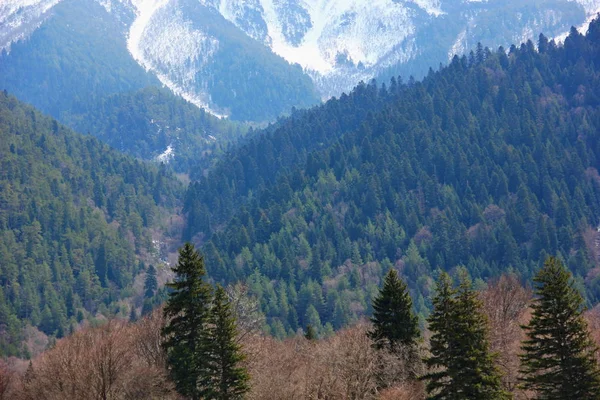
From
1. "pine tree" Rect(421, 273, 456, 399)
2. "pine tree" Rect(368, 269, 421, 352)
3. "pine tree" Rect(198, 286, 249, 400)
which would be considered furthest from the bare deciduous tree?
"pine tree" Rect(198, 286, 249, 400)

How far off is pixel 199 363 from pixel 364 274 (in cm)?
14259

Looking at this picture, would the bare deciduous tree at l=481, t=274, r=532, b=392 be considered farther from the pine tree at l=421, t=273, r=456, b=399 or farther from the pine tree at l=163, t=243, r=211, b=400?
the pine tree at l=163, t=243, r=211, b=400

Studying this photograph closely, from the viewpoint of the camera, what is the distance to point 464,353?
47250 millimetres

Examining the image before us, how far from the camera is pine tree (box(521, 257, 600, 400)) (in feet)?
145

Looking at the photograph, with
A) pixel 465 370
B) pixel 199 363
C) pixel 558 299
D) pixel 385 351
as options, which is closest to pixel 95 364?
pixel 199 363

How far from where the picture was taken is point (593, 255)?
7431 inches

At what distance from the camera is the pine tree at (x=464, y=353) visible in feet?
152

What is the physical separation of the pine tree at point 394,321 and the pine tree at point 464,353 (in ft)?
36.3

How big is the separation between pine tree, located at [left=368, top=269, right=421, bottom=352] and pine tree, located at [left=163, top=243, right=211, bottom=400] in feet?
44.9

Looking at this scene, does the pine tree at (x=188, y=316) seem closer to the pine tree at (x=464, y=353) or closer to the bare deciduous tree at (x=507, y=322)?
the pine tree at (x=464, y=353)

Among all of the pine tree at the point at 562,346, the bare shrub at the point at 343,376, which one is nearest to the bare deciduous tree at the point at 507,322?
the bare shrub at the point at 343,376

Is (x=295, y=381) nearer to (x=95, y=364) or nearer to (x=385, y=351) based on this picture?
(x=385, y=351)

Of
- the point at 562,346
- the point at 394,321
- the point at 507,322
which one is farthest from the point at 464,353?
the point at 507,322

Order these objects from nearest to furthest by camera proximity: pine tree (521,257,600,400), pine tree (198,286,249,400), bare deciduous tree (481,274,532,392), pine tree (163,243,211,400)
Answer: pine tree (521,257,600,400), pine tree (198,286,249,400), pine tree (163,243,211,400), bare deciduous tree (481,274,532,392)
